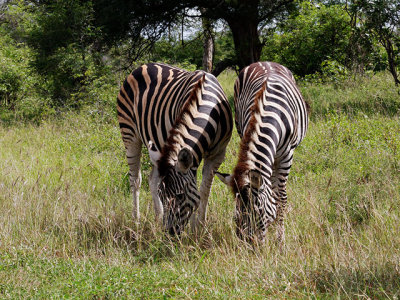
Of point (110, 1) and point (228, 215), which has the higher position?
point (110, 1)

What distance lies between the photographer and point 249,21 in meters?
10.2

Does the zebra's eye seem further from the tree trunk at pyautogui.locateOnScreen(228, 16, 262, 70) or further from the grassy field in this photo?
the tree trunk at pyautogui.locateOnScreen(228, 16, 262, 70)

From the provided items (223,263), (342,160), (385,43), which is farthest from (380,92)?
(223,263)

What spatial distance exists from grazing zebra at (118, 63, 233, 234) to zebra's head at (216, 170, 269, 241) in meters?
0.50

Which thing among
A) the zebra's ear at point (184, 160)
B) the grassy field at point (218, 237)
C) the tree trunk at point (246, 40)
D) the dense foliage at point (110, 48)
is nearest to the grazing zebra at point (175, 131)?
the zebra's ear at point (184, 160)

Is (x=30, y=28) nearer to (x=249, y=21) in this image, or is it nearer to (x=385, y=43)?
(x=249, y=21)

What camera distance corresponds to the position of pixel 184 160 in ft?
11.5

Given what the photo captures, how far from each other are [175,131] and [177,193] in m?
0.62

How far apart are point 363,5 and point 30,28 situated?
10.0 metres

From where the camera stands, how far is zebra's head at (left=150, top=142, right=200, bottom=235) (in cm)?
358

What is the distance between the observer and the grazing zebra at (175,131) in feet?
11.9

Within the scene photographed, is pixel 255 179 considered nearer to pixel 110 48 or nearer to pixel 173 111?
pixel 173 111

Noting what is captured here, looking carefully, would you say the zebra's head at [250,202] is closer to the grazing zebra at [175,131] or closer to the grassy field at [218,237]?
the grassy field at [218,237]

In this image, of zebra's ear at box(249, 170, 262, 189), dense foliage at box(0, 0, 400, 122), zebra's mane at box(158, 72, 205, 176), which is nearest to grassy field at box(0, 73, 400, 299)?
zebra's ear at box(249, 170, 262, 189)
